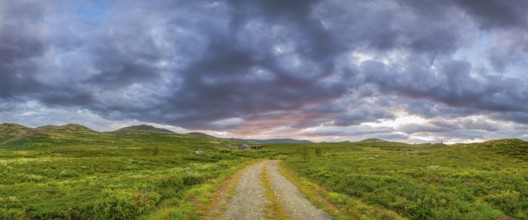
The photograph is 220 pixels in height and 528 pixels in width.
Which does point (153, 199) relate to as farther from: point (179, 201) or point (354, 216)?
point (354, 216)

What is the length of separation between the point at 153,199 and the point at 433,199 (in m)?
20.8

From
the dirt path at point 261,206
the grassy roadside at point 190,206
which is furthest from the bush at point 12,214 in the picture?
the dirt path at point 261,206

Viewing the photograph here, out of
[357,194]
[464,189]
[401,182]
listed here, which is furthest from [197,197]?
[464,189]

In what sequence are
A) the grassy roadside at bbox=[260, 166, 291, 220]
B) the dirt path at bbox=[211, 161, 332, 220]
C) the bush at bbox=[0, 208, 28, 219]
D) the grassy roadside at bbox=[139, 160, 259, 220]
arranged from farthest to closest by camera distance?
the dirt path at bbox=[211, 161, 332, 220], the grassy roadside at bbox=[260, 166, 291, 220], the grassy roadside at bbox=[139, 160, 259, 220], the bush at bbox=[0, 208, 28, 219]

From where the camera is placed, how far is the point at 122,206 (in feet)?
60.2

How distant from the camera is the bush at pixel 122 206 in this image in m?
17.6

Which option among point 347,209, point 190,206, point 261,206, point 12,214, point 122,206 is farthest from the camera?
point 261,206

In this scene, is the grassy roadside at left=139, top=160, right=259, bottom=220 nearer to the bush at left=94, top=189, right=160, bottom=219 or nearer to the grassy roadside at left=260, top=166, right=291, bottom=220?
the bush at left=94, top=189, right=160, bottom=219

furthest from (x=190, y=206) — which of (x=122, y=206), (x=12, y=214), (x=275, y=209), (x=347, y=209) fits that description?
(x=347, y=209)

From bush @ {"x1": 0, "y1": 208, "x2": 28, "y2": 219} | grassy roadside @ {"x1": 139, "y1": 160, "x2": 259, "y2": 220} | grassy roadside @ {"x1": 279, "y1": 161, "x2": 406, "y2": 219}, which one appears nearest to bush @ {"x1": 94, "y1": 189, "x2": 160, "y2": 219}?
grassy roadside @ {"x1": 139, "y1": 160, "x2": 259, "y2": 220}

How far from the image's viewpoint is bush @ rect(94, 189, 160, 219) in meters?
Result: 17.6

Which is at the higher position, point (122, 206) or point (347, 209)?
point (122, 206)

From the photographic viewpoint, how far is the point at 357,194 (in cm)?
2625

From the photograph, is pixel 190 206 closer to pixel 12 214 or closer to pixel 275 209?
pixel 275 209
